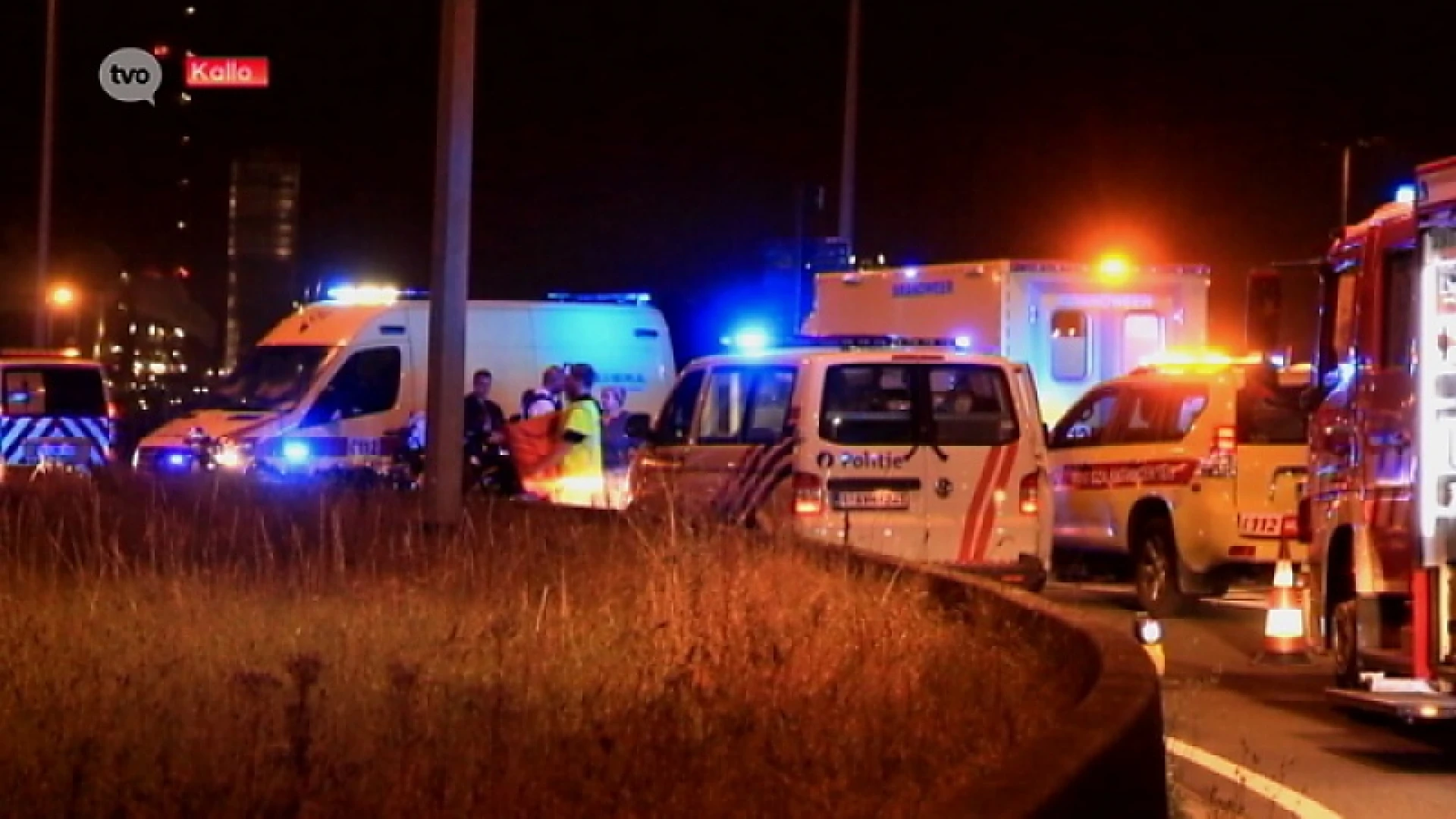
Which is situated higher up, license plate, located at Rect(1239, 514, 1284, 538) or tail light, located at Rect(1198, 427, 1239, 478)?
tail light, located at Rect(1198, 427, 1239, 478)

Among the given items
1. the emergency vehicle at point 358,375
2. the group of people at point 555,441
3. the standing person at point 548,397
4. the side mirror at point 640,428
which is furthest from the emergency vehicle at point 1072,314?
the side mirror at point 640,428

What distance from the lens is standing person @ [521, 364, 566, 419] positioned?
63.8 ft

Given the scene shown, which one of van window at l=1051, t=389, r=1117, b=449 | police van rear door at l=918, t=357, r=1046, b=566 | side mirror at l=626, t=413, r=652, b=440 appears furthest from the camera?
van window at l=1051, t=389, r=1117, b=449

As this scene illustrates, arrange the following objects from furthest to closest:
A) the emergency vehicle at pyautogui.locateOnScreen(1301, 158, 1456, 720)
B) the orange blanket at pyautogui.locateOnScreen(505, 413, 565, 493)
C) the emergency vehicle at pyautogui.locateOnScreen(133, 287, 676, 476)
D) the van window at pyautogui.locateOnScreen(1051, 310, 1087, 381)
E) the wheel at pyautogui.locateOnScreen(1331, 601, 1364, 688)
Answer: the van window at pyautogui.locateOnScreen(1051, 310, 1087, 381)
the emergency vehicle at pyautogui.locateOnScreen(133, 287, 676, 476)
the orange blanket at pyautogui.locateOnScreen(505, 413, 565, 493)
the wheel at pyautogui.locateOnScreen(1331, 601, 1364, 688)
the emergency vehicle at pyautogui.locateOnScreen(1301, 158, 1456, 720)

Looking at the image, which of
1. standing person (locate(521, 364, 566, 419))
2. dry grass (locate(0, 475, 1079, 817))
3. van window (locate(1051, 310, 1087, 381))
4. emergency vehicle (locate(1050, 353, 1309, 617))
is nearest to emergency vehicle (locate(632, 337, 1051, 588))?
emergency vehicle (locate(1050, 353, 1309, 617))

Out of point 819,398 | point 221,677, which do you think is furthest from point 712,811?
point 819,398

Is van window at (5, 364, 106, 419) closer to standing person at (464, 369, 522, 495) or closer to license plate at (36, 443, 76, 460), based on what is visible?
license plate at (36, 443, 76, 460)

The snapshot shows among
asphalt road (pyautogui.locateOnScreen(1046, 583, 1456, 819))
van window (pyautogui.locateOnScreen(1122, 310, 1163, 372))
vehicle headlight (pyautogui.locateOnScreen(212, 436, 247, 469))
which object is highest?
van window (pyautogui.locateOnScreen(1122, 310, 1163, 372))

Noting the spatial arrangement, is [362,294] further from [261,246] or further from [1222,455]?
[1222,455]

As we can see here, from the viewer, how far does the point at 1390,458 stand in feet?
36.4

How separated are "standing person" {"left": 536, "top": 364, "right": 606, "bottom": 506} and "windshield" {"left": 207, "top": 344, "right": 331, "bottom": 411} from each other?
130 inches

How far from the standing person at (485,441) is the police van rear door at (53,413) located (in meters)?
6.65

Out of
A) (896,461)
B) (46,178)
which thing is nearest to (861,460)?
(896,461)

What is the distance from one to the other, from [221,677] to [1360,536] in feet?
20.0
